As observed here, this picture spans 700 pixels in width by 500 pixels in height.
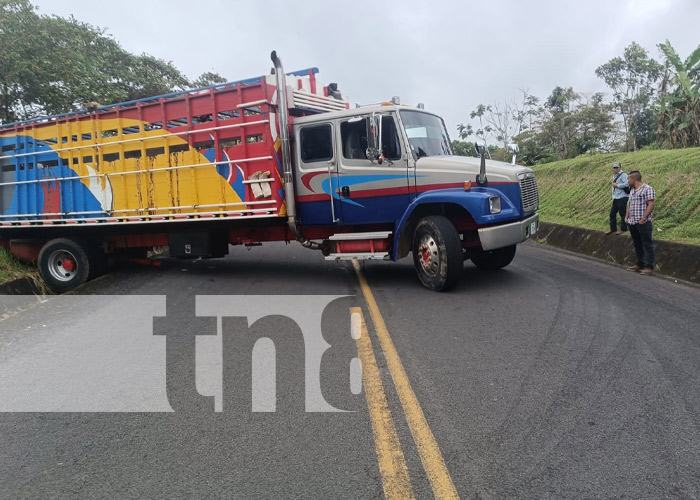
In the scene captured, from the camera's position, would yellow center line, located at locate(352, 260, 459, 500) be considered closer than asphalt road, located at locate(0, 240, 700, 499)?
Answer: Yes

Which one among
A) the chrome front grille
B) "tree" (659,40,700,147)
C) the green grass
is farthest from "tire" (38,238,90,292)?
"tree" (659,40,700,147)

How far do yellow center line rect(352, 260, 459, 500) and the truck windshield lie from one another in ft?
11.5

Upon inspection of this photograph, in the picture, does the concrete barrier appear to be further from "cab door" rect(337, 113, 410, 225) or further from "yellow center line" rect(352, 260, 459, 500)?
"yellow center line" rect(352, 260, 459, 500)

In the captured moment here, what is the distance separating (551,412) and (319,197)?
5.57m

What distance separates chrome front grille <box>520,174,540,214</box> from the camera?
768cm

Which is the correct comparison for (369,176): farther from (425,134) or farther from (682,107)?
(682,107)

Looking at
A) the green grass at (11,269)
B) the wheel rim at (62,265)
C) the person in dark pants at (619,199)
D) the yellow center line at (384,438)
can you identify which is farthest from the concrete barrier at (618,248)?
the green grass at (11,269)

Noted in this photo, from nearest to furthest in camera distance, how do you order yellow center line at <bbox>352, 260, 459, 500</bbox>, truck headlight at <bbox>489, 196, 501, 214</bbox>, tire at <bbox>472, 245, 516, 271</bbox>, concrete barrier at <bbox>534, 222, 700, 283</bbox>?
yellow center line at <bbox>352, 260, 459, 500</bbox>, truck headlight at <bbox>489, 196, 501, 214</bbox>, concrete barrier at <bbox>534, 222, 700, 283</bbox>, tire at <bbox>472, 245, 516, 271</bbox>

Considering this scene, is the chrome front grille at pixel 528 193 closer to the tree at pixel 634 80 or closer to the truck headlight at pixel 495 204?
the truck headlight at pixel 495 204

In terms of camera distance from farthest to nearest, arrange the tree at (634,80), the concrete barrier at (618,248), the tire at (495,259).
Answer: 1. the tree at (634,80)
2. the tire at (495,259)
3. the concrete barrier at (618,248)

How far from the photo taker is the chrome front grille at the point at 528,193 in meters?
7.68

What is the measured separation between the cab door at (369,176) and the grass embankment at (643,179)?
5.26m

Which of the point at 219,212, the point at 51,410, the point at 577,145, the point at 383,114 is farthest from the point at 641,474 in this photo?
the point at 577,145

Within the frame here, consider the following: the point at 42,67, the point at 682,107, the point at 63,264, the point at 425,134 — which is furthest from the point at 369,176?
the point at 682,107
